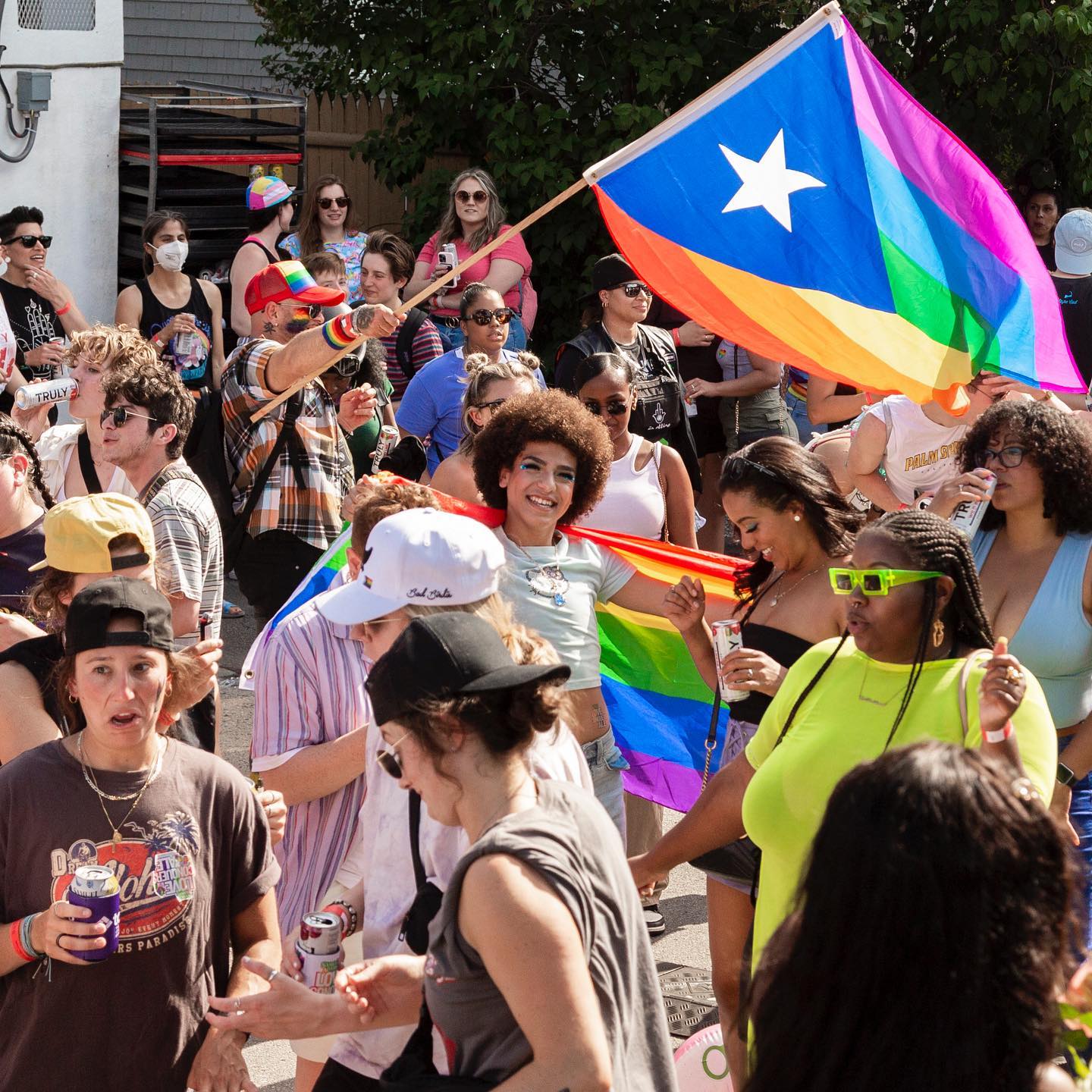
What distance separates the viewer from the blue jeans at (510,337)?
9586mm

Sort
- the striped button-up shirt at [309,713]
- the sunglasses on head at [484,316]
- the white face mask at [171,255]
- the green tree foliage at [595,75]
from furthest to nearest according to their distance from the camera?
the green tree foliage at [595,75], the white face mask at [171,255], the sunglasses on head at [484,316], the striped button-up shirt at [309,713]

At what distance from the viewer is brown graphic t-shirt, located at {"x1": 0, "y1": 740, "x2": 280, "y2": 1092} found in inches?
116

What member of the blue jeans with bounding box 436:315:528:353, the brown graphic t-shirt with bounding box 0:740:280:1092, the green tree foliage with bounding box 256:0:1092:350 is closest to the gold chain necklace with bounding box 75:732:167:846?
the brown graphic t-shirt with bounding box 0:740:280:1092

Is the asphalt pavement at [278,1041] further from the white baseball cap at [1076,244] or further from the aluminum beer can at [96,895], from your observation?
the white baseball cap at [1076,244]

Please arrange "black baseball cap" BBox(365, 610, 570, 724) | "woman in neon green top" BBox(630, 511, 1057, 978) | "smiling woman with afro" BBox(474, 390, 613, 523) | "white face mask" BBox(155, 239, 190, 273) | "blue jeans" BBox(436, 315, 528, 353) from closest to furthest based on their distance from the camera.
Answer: "black baseball cap" BBox(365, 610, 570, 724), "woman in neon green top" BBox(630, 511, 1057, 978), "smiling woman with afro" BBox(474, 390, 613, 523), "white face mask" BBox(155, 239, 190, 273), "blue jeans" BBox(436, 315, 528, 353)

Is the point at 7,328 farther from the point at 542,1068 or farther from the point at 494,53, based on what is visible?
the point at 542,1068

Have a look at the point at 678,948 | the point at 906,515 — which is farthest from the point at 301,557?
the point at 906,515

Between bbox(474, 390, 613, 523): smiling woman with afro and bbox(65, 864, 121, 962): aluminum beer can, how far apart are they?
2333mm

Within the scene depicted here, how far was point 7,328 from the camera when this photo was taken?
313 inches

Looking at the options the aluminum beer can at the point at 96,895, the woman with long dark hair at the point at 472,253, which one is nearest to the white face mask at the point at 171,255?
→ the woman with long dark hair at the point at 472,253

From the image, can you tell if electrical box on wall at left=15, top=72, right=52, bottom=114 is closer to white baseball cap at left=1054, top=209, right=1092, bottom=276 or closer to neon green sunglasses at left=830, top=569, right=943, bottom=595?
white baseball cap at left=1054, top=209, right=1092, bottom=276

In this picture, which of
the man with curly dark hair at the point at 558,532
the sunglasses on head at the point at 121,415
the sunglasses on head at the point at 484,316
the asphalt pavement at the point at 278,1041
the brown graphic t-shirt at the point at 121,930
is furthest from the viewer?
the sunglasses on head at the point at 484,316

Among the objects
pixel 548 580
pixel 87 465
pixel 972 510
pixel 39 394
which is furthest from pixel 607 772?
pixel 39 394

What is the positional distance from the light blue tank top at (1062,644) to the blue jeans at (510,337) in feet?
18.3
